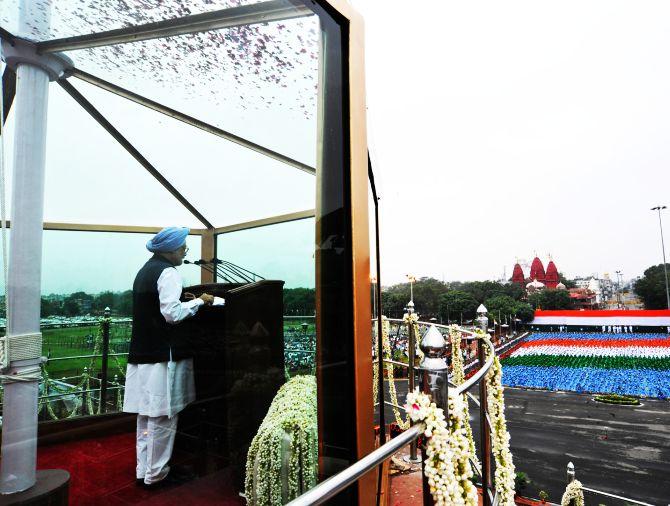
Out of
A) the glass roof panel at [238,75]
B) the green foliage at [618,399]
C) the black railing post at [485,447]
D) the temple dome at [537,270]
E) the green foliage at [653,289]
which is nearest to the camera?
the glass roof panel at [238,75]

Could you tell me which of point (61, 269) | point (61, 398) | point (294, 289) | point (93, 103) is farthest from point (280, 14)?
point (61, 398)

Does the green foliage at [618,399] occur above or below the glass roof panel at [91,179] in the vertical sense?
below

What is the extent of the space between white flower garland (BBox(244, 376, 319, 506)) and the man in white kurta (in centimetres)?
39

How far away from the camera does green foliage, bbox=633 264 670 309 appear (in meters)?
51.4

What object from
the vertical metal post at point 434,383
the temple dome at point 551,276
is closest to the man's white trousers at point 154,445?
the vertical metal post at point 434,383

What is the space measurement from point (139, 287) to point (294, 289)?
1.74ft

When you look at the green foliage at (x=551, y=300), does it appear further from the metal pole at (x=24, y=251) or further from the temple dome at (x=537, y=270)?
the metal pole at (x=24, y=251)

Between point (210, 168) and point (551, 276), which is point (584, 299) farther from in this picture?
point (210, 168)

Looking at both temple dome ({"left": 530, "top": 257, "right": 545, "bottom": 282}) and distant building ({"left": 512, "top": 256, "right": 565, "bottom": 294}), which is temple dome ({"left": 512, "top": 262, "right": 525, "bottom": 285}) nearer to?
distant building ({"left": 512, "top": 256, "right": 565, "bottom": 294})

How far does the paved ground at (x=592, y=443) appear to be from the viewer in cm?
1275

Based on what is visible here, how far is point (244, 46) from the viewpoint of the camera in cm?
129

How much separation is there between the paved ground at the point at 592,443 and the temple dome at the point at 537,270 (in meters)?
51.5

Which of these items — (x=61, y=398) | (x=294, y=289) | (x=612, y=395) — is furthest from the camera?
(x=612, y=395)

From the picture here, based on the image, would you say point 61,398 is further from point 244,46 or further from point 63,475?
point 244,46
